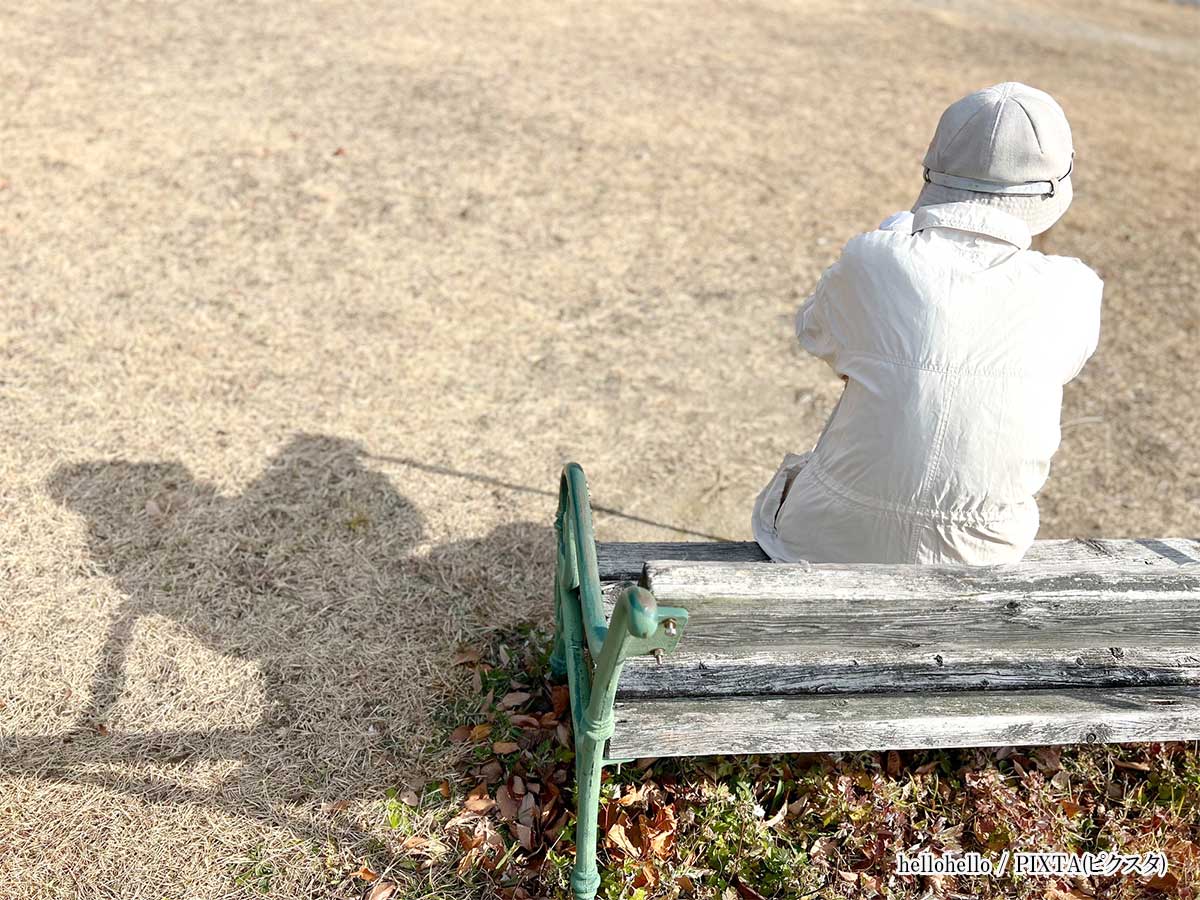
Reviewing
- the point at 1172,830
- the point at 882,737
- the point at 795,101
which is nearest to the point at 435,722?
the point at 882,737

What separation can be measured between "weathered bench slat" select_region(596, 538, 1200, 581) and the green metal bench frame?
0.13m

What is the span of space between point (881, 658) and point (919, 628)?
15 cm

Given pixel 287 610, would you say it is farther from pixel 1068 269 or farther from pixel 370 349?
pixel 1068 269

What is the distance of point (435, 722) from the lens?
3266 millimetres

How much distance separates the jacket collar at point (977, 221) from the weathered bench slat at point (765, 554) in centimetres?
77

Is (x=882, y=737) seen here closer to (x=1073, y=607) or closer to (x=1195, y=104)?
(x=1073, y=607)

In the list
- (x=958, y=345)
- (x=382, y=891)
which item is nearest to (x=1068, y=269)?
(x=958, y=345)

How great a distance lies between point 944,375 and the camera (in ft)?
7.94

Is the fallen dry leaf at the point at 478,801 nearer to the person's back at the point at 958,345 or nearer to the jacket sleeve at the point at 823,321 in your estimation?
the person's back at the point at 958,345

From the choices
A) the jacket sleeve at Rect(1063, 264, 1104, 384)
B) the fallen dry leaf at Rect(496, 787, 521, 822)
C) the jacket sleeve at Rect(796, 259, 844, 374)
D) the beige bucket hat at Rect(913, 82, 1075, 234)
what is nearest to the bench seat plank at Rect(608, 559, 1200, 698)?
the jacket sleeve at Rect(1063, 264, 1104, 384)

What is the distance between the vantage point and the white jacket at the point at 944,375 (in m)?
2.41

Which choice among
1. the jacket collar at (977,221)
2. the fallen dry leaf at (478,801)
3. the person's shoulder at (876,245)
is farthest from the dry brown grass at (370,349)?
the jacket collar at (977,221)

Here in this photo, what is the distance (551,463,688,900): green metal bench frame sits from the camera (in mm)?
2012

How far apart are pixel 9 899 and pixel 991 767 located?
2.70 meters
